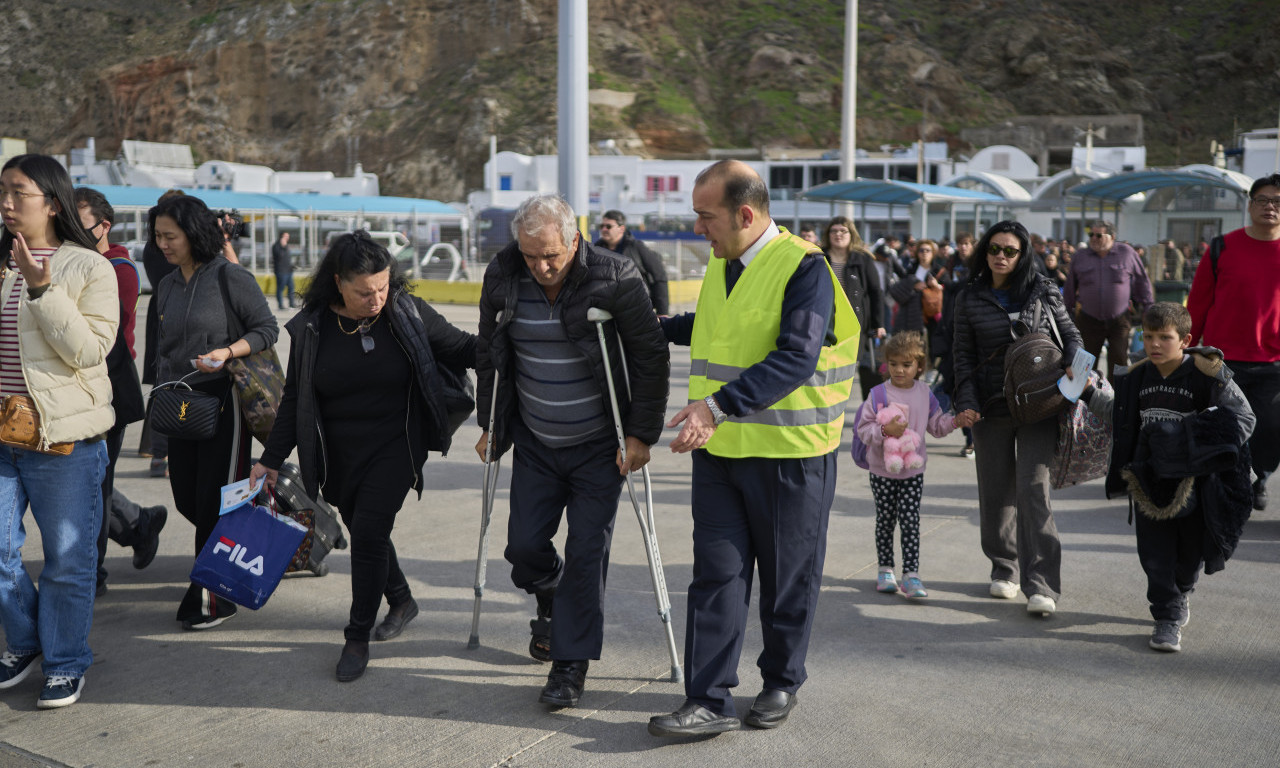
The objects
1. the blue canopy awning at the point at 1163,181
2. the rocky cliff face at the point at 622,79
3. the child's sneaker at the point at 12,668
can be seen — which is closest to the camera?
the child's sneaker at the point at 12,668

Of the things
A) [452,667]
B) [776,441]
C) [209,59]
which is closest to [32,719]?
[452,667]

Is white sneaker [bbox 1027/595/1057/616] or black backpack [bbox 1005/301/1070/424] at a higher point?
black backpack [bbox 1005/301/1070/424]

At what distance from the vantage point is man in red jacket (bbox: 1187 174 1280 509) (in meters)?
5.63

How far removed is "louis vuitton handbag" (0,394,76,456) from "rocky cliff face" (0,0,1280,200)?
74.2m

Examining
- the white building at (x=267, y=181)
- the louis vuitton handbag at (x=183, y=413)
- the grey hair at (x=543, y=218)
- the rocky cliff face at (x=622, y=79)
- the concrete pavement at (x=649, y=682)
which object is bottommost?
the concrete pavement at (x=649, y=682)

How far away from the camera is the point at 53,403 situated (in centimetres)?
387

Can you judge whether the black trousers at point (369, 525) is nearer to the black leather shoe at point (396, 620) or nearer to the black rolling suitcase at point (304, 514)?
the black rolling suitcase at point (304, 514)

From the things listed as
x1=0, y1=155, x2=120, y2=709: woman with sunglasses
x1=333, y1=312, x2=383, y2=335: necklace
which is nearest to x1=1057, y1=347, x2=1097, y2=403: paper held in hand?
x1=333, y1=312, x2=383, y2=335: necklace

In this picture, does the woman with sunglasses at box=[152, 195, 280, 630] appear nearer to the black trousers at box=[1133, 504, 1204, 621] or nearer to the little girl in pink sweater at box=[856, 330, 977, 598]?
the little girl in pink sweater at box=[856, 330, 977, 598]

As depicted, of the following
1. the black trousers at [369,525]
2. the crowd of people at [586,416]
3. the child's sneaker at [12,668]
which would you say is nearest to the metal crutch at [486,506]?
the crowd of people at [586,416]

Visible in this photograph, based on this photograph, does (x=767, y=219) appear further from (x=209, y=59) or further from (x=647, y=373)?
(x=209, y=59)

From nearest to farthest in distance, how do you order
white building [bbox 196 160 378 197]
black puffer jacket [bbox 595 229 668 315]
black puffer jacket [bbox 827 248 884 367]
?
black puffer jacket [bbox 827 248 884 367]
black puffer jacket [bbox 595 229 668 315]
white building [bbox 196 160 378 197]

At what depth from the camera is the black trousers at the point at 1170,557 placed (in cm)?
461

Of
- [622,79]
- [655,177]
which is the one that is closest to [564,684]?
[655,177]
